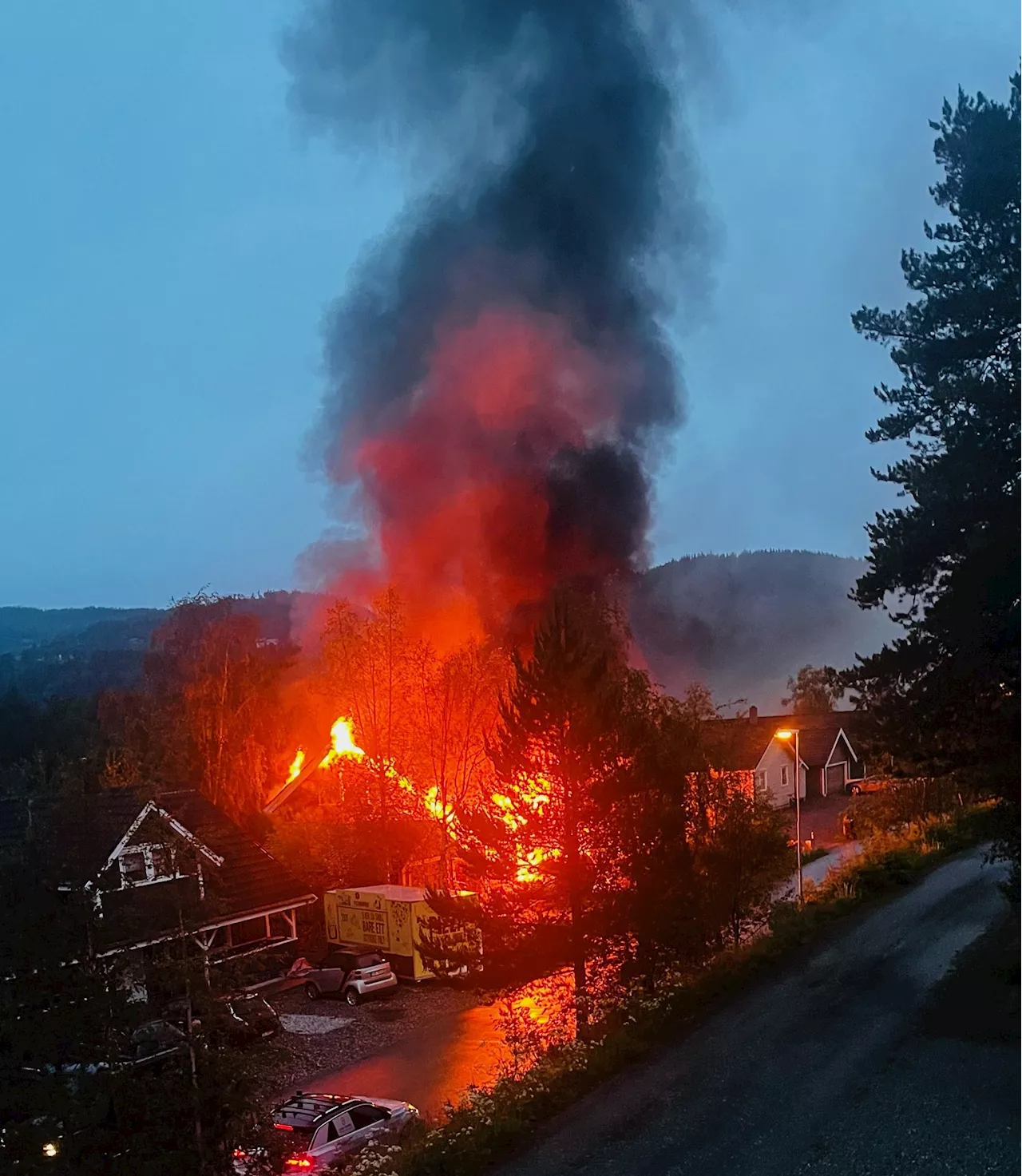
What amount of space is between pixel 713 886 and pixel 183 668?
36890 mm

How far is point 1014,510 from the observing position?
1419 cm

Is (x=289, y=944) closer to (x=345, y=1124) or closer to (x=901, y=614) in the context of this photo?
(x=345, y=1124)

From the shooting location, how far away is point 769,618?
416ft

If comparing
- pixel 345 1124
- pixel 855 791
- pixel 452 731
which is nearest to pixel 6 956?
pixel 345 1124

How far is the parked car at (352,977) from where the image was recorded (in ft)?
80.0

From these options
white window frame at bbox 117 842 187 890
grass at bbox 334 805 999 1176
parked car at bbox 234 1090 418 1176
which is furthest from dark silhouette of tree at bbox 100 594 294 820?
white window frame at bbox 117 842 187 890

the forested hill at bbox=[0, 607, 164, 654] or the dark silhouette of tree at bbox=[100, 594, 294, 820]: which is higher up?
the forested hill at bbox=[0, 607, 164, 654]

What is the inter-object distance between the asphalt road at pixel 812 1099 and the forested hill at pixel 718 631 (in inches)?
1953

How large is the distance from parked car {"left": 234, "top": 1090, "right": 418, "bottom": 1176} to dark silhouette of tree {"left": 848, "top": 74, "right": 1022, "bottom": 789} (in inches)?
372

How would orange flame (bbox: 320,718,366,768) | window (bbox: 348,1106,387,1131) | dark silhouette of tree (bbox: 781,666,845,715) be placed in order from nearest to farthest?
window (bbox: 348,1106,387,1131) < orange flame (bbox: 320,718,366,768) < dark silhouette of tree (bbox: 781,666,845,715)

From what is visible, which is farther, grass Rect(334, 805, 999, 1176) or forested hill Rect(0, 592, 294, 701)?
forested hill Rect(0, 592, 294, 701)

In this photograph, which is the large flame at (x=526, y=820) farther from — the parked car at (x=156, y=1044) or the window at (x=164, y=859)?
the window at (x=164, y=859)

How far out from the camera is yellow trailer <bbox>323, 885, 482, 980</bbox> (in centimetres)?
2611

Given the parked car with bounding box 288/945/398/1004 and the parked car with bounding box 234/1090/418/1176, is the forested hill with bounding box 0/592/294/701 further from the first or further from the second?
the parked car with bounding box 234/1090/418/1176
